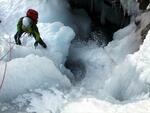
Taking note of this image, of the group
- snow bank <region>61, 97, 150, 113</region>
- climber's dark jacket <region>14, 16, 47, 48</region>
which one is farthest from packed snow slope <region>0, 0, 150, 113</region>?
climber's dark jacket <region>14, 16, 47, 48</region>

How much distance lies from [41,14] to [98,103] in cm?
414

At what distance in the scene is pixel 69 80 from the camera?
25.9 ft

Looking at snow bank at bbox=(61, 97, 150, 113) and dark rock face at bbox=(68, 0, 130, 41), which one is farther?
dark rock face at bbox=(68, 0, 130, 41)

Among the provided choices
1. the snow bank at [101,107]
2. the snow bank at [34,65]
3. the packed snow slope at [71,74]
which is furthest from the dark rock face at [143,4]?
the snow bank at [101,107]

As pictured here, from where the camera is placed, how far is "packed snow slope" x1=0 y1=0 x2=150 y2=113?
6652mm

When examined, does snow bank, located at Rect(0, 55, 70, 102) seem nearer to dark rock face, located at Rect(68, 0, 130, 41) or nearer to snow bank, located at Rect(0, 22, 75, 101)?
snow bank, located at Rect(0, 22, 75, 101)

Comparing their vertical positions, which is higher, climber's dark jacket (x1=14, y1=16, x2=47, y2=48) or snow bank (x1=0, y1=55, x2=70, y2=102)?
climber's dark jacket (x1=14, y1=16, x2=47, y2=48)

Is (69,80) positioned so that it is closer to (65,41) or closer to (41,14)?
(65,41)

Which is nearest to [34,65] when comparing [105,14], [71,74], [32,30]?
[32,30]

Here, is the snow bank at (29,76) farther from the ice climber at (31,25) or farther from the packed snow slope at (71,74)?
the ice climber at (31,25)

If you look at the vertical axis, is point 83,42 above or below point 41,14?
below

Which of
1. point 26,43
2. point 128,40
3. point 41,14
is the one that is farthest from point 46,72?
point 41,14

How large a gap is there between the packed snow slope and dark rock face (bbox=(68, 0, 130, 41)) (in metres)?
0.63

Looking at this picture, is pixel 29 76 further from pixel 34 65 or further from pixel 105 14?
pixel 105 14
